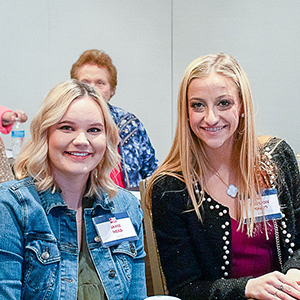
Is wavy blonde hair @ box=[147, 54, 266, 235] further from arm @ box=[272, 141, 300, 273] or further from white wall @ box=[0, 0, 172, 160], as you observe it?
white wall @ box=[0, 0, 172, 160]

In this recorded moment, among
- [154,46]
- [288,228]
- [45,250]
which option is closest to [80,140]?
[45,250]

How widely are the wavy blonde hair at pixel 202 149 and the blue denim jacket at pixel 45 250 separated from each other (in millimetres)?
371

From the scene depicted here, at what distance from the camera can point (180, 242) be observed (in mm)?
1686

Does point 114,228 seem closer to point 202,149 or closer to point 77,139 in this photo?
point 77,139

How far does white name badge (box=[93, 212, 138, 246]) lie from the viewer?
1493mm

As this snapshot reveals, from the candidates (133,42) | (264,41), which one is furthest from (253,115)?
(133,42)

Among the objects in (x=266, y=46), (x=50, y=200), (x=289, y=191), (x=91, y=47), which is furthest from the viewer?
(x=91, y=47)

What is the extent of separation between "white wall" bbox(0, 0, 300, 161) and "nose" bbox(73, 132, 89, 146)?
10.3 feet

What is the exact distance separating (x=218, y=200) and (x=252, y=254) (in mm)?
249

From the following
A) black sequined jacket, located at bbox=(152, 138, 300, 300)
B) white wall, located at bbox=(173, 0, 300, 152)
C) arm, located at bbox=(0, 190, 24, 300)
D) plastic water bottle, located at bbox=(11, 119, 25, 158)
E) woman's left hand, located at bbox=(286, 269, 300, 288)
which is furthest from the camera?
plastic water bottle, located at bbox=(11, 119, 25, 158)

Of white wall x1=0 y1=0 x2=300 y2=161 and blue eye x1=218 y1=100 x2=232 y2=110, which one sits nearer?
blue eye x1=218 y1=100 x2=232 y2=110

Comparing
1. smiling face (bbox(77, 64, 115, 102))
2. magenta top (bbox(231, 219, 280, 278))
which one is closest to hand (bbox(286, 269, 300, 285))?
magenta top (bbox(231, 219, 280, 278))

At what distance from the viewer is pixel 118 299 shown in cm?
146

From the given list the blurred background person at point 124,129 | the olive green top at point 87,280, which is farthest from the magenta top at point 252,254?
the blurred background person at point 124,129
